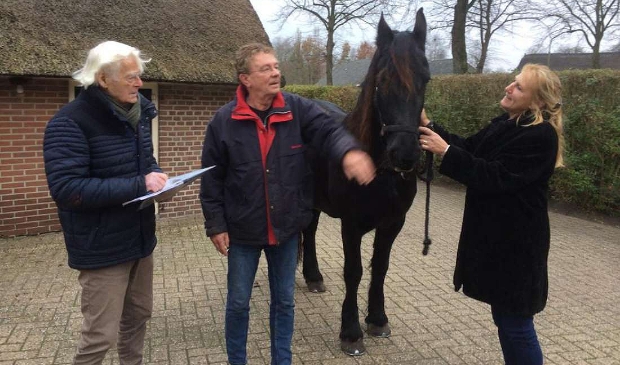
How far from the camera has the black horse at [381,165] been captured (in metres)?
2.67

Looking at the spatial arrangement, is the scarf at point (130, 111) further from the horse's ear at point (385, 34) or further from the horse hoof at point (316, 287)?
the horse hoof at point (316, 287)

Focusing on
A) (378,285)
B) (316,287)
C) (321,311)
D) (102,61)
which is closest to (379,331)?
(378,285)

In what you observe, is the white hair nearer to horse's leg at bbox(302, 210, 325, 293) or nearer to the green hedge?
horse's leg at bbox(302, 210, 325, 293)

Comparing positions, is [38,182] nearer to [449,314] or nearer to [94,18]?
[94,18]

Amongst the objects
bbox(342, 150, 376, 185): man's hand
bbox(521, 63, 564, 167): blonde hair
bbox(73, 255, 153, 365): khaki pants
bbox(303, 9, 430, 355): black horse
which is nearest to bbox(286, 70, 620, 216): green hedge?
bbox(303, 9, 430, 355): black horse

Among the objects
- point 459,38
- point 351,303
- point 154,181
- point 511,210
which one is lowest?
point 351,303

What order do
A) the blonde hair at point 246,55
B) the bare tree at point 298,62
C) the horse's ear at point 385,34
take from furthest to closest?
1. the bare tree at point 298,62
2. the horse's ear at point 385,34
3. the blonde hair at point 246,55

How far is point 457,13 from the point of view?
19.3 meters

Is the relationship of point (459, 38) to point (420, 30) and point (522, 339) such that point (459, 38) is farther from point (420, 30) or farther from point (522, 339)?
point (522, 339)

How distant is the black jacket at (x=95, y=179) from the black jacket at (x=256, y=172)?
0.40 meters

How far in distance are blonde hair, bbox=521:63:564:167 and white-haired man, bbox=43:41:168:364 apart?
1978mm

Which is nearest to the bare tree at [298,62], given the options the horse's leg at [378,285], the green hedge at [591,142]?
the green hedge at [591,142]

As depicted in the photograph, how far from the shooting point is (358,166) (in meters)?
2.46

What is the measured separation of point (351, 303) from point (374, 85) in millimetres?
1628
